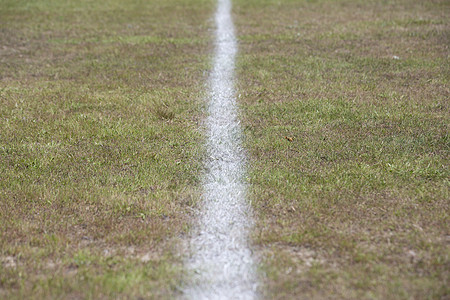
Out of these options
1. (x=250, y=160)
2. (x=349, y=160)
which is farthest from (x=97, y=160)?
(x=349, y=160)

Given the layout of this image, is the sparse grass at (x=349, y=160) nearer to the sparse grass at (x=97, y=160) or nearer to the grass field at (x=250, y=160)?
the grass field at (x=250, y=160)

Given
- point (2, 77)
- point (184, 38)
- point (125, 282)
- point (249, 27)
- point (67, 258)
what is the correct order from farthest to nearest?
point (249, 27)
point (184, 38)
point (2, 77)
point (67, 258)
point (125, 282)

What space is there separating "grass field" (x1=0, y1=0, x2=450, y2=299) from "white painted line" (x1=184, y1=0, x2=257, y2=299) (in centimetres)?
11

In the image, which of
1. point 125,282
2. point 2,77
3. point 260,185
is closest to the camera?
point 125,282

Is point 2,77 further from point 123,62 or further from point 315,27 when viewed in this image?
point 315,27

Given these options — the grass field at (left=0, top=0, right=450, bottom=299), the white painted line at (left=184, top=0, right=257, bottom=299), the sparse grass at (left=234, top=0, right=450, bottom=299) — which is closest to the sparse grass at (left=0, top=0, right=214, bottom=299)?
the grass field at (left=0, top=0, right=450, bottom=299)

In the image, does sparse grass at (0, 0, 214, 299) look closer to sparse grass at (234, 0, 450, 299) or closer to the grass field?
the grass field

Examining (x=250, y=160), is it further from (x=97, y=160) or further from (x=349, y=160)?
(x=97, y=160)

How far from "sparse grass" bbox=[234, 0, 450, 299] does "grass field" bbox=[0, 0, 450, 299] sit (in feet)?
0.05

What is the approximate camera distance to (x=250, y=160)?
4.05 metres

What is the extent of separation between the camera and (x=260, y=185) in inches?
144

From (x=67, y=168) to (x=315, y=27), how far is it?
571cm

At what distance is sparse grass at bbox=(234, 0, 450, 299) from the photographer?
2.76m

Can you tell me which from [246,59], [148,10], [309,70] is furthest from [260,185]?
[148,10]
